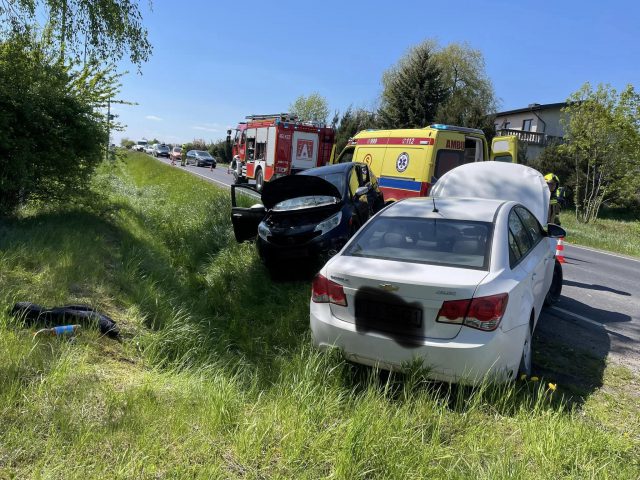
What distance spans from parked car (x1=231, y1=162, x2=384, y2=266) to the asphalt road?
2772 mm

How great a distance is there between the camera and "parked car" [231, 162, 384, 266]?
21.2 ft

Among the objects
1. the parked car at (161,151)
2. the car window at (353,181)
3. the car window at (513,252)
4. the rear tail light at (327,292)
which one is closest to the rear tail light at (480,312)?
the car window at (513,252)

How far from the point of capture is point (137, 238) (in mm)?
8852

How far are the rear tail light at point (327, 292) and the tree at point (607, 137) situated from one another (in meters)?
22.0

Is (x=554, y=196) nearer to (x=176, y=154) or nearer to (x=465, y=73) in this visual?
(x=465, y=73)

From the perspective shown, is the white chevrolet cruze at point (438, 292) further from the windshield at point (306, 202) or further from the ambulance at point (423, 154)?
the ambulance at point (423, 154)

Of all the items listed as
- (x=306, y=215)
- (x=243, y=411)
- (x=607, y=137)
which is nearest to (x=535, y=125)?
(x=607, y=137)

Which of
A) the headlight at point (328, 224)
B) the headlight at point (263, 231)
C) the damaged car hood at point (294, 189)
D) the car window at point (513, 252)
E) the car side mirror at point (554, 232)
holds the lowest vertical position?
the headlight at point (263, 231)

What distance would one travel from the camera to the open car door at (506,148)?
1105cm

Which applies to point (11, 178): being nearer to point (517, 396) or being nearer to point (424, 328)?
point (424, 328)

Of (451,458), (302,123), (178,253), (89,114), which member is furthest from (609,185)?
(451,458)

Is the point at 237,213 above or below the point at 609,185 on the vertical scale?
below

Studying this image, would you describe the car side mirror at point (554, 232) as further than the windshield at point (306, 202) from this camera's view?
No

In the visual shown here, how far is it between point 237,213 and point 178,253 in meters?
2.96
